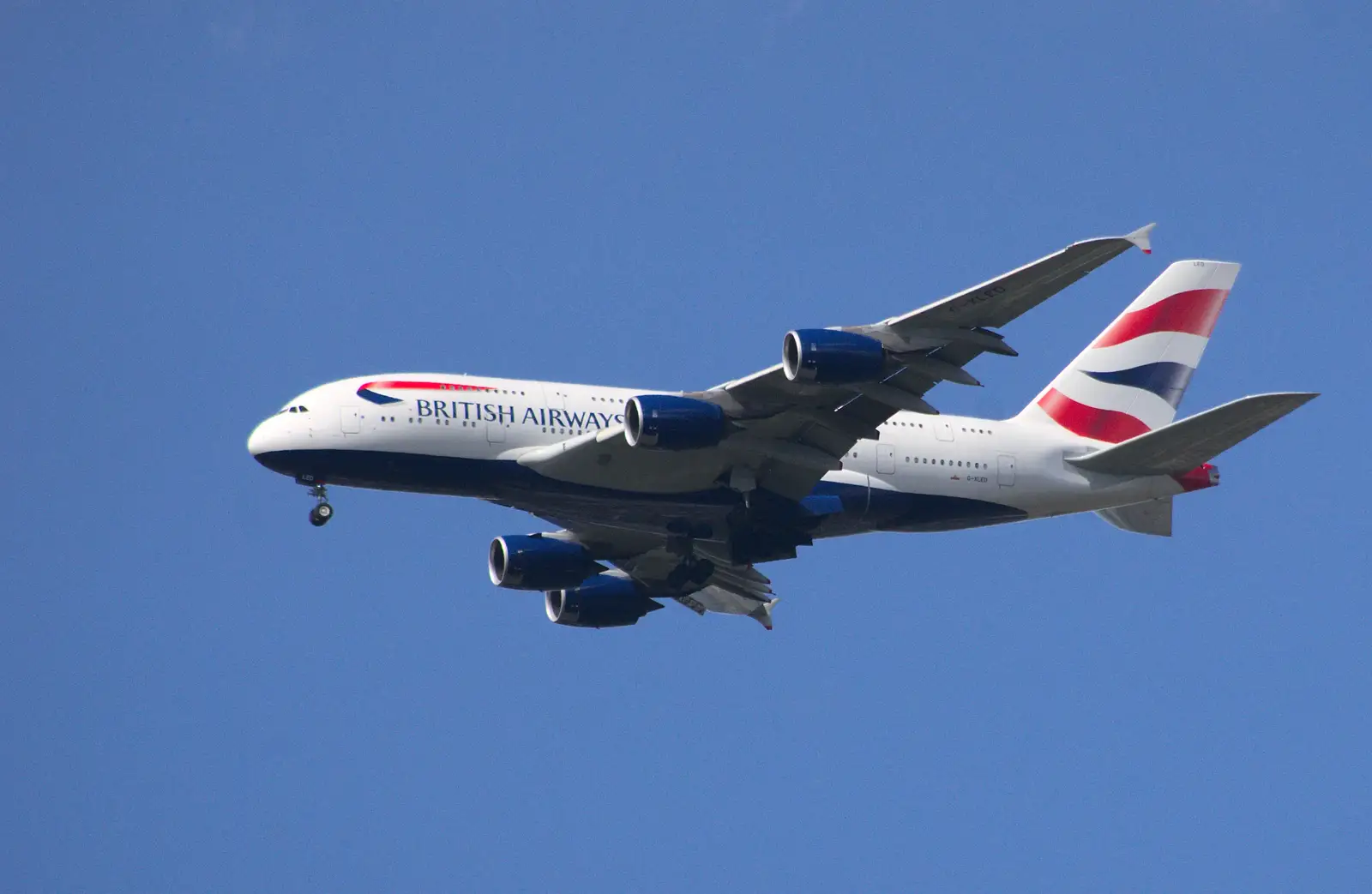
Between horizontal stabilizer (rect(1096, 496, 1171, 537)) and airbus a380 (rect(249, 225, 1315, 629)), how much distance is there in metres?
0.05

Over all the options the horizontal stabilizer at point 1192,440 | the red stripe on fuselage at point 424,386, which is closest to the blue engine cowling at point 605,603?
the red stripe on fuselage at point 424,386

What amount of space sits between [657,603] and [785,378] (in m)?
12.2

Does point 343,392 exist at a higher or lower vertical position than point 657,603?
higher

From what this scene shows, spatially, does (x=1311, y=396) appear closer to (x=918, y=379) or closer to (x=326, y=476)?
(x=918, y=379)

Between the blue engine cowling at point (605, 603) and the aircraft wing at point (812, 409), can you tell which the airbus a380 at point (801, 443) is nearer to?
the aircraft wing at point (812, 409)

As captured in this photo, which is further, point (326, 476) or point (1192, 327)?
point (1192, 327)

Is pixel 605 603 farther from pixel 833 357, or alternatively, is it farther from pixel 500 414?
pixel 833 357

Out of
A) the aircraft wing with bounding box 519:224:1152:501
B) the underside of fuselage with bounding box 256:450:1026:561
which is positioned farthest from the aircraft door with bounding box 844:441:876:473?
the aircraft wing with bounding box 519:224:1152:501

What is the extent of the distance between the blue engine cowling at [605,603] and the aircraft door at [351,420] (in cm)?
1019

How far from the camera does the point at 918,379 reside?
3959 centimetres

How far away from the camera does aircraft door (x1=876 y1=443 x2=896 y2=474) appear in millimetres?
43875

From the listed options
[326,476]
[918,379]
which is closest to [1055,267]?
[918,379]

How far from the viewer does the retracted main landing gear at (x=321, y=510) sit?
4266 cm

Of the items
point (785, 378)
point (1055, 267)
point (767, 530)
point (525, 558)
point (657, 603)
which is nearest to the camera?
point (1055, 267)
